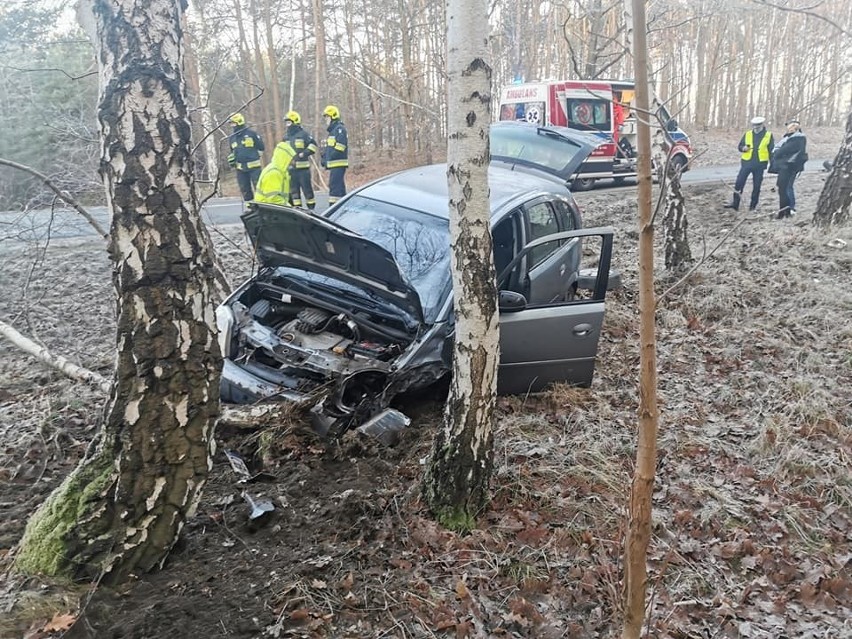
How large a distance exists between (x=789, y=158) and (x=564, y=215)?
6.46 metres

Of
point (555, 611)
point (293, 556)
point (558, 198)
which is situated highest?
point (558, 198)

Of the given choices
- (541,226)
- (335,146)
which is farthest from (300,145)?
(541,226)

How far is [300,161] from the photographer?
10.9 m

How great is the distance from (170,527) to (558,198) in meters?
4.40

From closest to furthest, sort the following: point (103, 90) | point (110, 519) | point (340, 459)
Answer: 1. point (103, 90)
2. point (110, 519)
3. point (340, 459)

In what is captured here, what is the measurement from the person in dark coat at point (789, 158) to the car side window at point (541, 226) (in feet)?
20.9

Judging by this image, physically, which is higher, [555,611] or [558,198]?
[558,198]

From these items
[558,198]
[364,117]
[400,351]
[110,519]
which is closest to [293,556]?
[110,519]

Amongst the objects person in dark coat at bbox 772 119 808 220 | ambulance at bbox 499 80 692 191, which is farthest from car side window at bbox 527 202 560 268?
ambulance at bbox 499 80 692 191

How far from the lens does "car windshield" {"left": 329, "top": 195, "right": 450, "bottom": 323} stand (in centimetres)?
453

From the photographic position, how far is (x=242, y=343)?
178 inches

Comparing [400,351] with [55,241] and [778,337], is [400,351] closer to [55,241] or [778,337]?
[778,337]

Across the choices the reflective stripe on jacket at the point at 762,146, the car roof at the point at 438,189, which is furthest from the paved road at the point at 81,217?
the car roof at the point at 438,189

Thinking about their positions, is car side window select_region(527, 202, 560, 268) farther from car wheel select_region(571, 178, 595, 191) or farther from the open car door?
car wheel select_region(571, 178, 595, 191)
